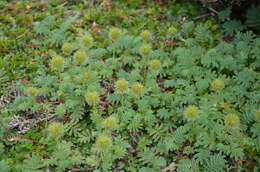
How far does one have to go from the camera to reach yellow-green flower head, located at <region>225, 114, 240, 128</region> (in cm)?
346

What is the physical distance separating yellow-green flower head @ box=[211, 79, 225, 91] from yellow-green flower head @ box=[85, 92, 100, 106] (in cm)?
117

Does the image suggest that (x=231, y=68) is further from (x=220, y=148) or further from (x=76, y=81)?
(x=76, y=81)

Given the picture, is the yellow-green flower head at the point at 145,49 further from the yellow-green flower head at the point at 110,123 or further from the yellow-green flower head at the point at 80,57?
the yellow-green flower head at the point at 110,123

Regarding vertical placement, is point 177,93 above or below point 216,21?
below

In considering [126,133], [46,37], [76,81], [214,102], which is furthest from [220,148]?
[46,37]

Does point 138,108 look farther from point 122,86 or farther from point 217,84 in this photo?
point 217,84

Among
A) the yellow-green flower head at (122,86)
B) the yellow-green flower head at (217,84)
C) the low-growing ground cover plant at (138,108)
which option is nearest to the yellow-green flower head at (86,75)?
the low-growing ground cover plant at (138,108)

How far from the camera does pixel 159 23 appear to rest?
16.6 ft

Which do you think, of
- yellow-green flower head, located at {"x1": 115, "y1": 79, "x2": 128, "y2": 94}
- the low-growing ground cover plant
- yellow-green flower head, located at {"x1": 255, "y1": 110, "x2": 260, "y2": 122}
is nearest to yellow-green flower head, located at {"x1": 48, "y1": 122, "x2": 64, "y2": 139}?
the low-growing ground cover plant

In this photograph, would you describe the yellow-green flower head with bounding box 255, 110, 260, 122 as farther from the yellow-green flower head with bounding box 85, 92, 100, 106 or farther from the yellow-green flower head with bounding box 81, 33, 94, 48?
the yellow-green flower head with bounding box 81, 33, 94, 48

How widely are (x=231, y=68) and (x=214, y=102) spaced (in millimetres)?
561

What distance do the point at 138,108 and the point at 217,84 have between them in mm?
827

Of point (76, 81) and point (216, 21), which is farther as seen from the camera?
point (216, 21)

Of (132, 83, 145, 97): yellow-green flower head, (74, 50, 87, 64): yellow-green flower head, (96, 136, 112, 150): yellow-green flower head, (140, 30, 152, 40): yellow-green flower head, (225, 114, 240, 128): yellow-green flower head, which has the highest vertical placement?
(140, 30, 152, 40): yellow-green flower head
